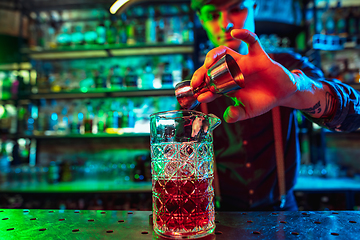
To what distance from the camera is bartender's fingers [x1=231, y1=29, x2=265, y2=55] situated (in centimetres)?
49

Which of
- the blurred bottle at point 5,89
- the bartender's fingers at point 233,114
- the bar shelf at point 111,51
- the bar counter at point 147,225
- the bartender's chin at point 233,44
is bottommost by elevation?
the bar counter at point 147,225

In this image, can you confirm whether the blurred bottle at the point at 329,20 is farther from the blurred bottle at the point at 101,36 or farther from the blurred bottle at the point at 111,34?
the blurred bottle at the point at 101,36

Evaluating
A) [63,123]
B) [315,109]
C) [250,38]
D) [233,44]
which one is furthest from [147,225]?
[63,123]

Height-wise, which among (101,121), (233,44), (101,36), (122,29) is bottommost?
(101,121)

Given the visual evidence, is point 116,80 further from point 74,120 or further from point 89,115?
point 74,120

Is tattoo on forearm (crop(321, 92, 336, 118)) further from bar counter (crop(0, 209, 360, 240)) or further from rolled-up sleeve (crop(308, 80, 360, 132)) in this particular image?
bar counter (crop(0, 209, 360, 240))

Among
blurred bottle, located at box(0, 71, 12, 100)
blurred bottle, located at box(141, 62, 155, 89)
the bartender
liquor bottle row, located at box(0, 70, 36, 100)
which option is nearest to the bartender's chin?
the bartender

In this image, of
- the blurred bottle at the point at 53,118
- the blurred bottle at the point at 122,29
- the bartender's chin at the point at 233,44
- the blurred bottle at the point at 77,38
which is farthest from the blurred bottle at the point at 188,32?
the blurred bottle at the point at 53,118

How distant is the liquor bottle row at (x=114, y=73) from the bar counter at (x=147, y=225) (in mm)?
1909

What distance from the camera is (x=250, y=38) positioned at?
1.65 feet

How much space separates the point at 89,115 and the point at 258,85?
232 cm

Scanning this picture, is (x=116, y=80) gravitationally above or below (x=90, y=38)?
below

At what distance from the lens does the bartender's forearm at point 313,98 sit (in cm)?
66

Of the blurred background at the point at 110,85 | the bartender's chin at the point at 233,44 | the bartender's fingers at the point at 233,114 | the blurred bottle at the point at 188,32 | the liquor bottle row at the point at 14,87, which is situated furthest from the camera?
the liquor bottle row at the point at 14,87
